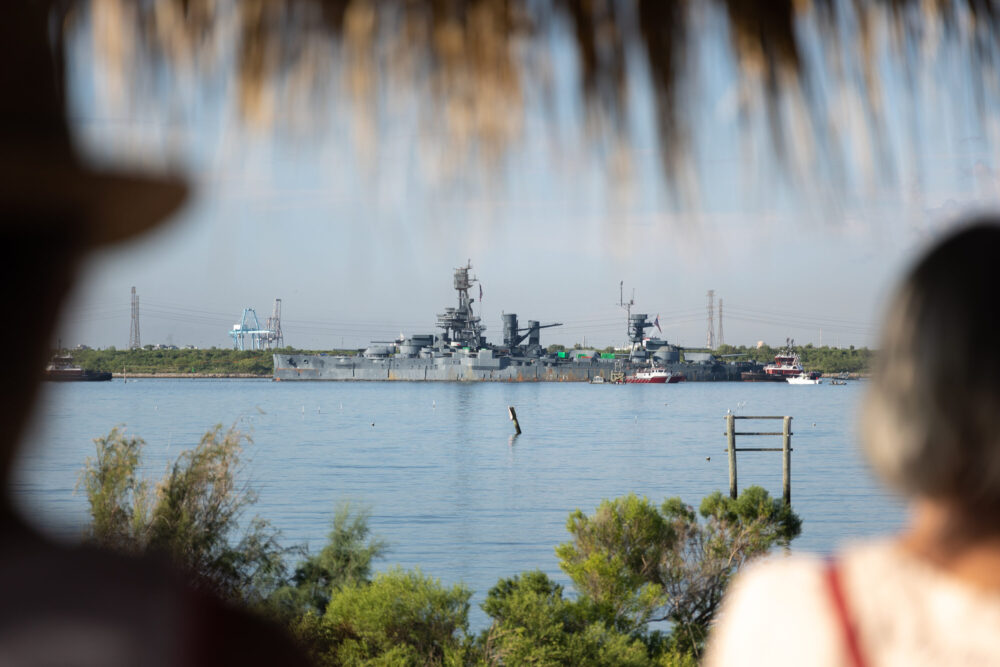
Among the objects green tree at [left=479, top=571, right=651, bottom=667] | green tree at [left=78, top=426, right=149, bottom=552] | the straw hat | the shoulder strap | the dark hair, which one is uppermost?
the straw hat

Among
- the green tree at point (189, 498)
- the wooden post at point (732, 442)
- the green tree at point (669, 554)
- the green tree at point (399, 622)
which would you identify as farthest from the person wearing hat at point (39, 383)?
the wooden post at point (732, 442)

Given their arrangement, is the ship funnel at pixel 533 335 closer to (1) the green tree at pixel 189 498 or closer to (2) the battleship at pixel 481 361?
(2) the battleship at pixel 481 361

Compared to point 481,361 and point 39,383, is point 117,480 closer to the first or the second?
point 39,383

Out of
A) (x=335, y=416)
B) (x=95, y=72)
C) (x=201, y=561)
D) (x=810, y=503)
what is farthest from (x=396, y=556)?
(x=335, y=416)

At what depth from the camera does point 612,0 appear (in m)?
1.21

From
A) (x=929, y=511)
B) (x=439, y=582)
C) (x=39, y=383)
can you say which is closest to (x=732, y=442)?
(x=439, y=582)

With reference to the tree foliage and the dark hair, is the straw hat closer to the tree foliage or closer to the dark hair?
the dark hair

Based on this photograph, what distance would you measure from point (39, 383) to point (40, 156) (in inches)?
3.8

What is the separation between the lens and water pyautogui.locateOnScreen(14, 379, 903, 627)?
1019 inches

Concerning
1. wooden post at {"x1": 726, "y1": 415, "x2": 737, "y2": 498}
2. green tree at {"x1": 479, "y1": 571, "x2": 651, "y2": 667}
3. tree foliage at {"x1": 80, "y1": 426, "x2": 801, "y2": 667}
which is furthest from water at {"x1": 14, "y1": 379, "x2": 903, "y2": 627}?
green tree at {"x1": 479, "y1": 571, "x2": 651, "y2": 667}

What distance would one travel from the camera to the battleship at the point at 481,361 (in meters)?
88.0

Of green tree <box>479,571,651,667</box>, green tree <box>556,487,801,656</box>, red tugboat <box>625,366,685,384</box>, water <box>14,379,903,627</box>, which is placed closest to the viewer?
green tree <box>479,571,651,667</box>

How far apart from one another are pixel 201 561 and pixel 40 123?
9.01 meters

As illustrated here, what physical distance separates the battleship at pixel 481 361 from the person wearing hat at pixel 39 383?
83839mm
